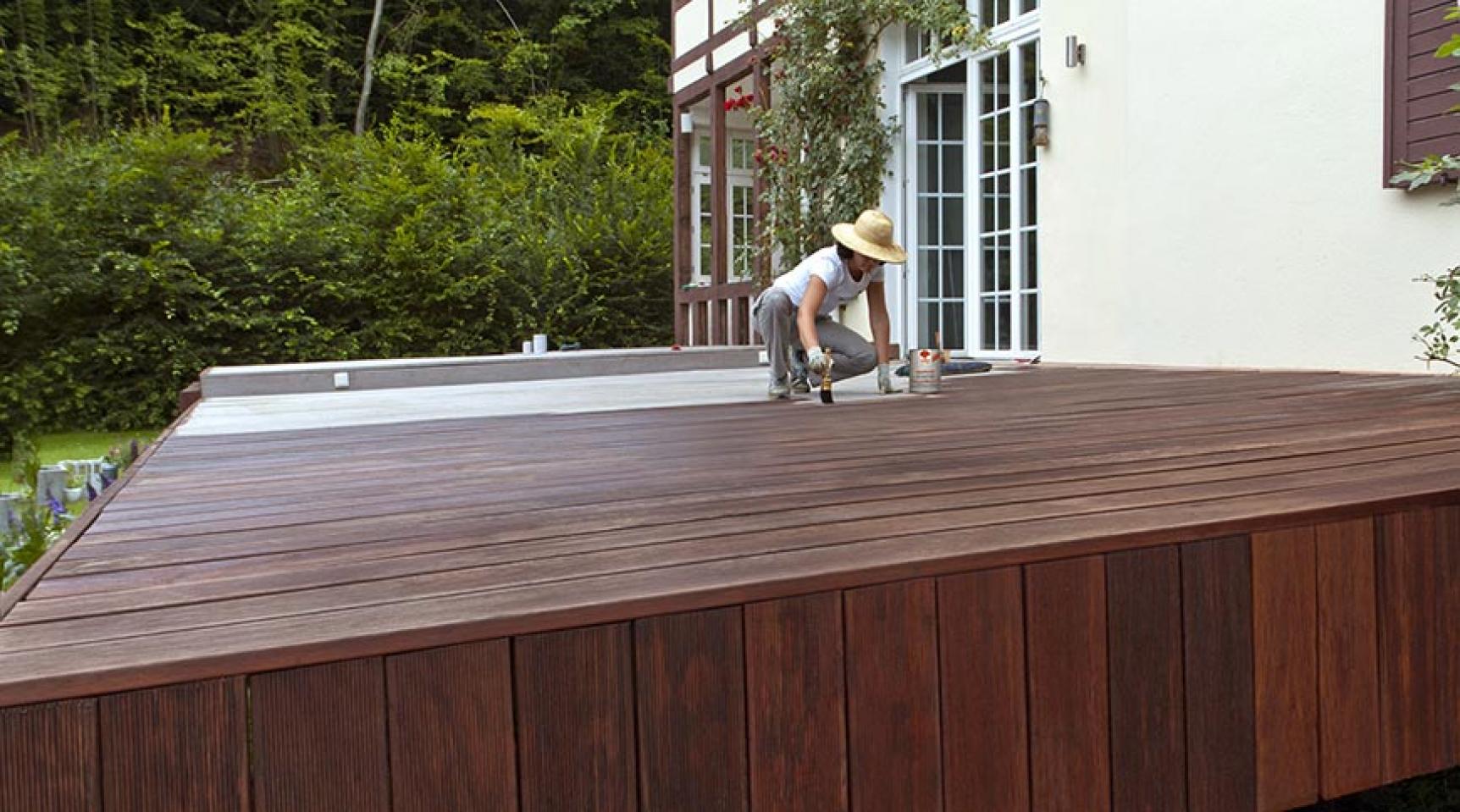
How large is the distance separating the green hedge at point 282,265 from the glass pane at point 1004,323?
7199mm

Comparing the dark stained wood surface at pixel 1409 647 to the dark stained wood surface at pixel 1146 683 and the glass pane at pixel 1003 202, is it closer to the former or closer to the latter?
the dark stained wood surface at pixel 1146 683

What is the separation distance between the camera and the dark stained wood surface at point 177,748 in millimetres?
940

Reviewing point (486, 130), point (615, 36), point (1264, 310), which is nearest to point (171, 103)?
point (486, 130)

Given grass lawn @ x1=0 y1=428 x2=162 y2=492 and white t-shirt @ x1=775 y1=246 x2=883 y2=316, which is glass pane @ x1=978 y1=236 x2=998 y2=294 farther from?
grass lawn @ x1=0 y1=428 x2=162 y2=492

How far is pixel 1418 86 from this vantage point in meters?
4.14

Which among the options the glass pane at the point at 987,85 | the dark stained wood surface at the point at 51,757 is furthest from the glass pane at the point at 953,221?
the dark stained wood surface at the point at 51,757

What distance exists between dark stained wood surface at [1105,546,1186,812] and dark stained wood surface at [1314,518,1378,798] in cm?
23

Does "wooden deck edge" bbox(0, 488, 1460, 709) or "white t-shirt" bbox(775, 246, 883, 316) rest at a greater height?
"white t-shirt" bbox(775, 246, 883, 316)

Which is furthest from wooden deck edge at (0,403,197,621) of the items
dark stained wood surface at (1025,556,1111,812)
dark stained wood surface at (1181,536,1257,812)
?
dark stained wood surface at (1181,536,1257,812)

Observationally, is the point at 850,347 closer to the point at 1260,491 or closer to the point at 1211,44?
the point at 1211,44

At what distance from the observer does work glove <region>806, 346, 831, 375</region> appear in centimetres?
418

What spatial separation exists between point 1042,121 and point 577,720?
18.5 ft

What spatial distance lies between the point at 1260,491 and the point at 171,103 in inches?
700

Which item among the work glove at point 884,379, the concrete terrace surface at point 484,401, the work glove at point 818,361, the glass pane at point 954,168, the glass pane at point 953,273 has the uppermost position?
the glass pane at point 954,168
